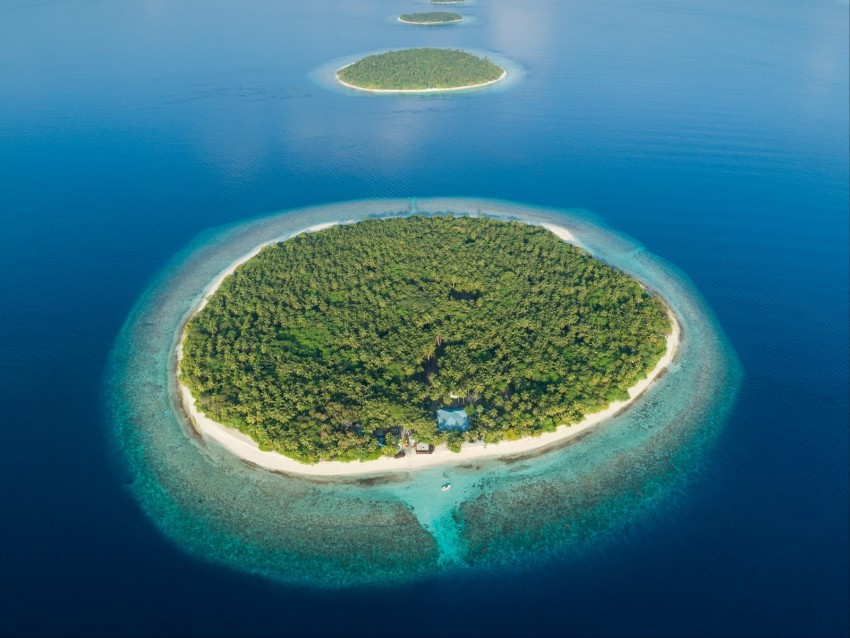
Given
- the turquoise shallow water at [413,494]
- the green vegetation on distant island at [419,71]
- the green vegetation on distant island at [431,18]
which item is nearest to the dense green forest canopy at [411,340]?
the turquoise shallow water at [413,494]

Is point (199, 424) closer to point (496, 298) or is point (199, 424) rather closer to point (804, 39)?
point (496, 298)

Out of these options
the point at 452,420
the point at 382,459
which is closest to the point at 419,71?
the point at 452,420

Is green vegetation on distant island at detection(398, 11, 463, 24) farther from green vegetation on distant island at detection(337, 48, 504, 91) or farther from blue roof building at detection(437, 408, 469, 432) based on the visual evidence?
blue roof building at detection(437, 408, 469, 432)

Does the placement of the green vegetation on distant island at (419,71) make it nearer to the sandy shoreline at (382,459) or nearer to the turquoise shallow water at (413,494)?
the turquoise shallow water at (413,494)

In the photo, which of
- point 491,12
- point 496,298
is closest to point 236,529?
point 496,298

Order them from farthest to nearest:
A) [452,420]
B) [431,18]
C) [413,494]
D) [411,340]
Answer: [431,18]
[411,340]
[452,420]
[413,494]

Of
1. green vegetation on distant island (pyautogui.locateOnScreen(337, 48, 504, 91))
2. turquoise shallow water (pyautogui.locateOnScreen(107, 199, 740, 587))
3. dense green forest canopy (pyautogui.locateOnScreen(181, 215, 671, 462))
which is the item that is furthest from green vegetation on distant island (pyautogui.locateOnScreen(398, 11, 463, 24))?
turquoise shallow water (pyautogui.locateOnScreen(107, 199, 740, 587))

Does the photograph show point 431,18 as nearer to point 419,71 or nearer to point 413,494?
point 419,71
